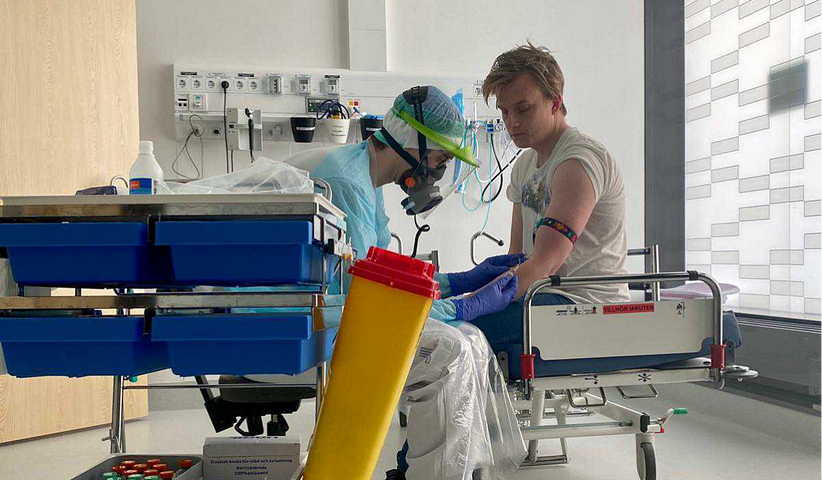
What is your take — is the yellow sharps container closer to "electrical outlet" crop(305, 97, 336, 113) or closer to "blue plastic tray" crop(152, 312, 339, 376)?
"blue plastic tray" crop(152, 312, 339, 376)

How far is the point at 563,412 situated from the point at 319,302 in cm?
181

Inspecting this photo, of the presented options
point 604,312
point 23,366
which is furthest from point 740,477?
point 23,366

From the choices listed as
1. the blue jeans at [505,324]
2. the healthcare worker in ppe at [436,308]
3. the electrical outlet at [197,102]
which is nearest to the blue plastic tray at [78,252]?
the healthcare worker in ppe at [436,308]

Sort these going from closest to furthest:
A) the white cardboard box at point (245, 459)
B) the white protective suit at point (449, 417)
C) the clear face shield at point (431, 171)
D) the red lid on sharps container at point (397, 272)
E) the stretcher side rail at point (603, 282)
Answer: the red lid on sharps container at point (397, 272)
the white cardboard box at point (245, 459)
the white protective suit at point (449, 417)
the stretcher side rail at point (603, 282)
the clear face shield at point (431, 171)

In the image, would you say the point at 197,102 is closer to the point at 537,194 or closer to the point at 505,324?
the point at 537,194

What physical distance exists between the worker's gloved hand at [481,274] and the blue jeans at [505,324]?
201mm

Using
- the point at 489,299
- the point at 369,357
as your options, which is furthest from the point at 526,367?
the point at 369,357

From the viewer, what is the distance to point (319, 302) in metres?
1.34

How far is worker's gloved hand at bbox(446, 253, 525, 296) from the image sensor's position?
101 inches

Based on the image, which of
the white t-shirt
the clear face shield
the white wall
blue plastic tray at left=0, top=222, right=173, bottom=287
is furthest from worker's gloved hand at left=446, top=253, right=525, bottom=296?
the white wall

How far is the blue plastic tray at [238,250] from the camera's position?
4.00ft

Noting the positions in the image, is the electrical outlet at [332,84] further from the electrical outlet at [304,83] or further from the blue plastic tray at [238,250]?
the blue plastic tray at [238,250]

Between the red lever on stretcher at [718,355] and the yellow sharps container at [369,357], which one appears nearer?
the yellow sharps container at [369,357]

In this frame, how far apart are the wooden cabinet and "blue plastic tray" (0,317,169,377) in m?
2.44
